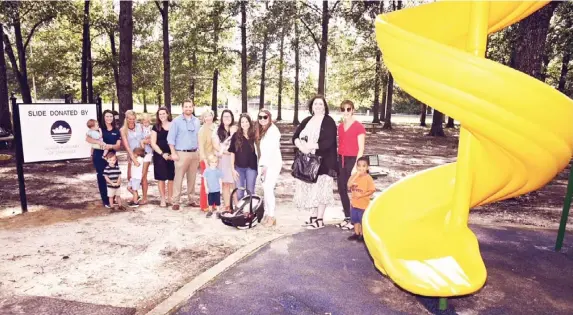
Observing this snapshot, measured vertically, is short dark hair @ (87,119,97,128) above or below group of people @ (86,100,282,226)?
above

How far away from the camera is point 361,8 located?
22.3 m

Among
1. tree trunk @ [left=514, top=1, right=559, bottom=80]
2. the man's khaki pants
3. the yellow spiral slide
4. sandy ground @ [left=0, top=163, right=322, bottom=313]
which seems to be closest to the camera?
the yellow spiral slide

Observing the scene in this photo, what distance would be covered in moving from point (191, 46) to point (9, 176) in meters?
17.2

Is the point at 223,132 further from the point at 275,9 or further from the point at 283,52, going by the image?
the point at 283,52

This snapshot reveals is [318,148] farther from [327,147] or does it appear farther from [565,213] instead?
[565,213]

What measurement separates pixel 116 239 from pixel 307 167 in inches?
118

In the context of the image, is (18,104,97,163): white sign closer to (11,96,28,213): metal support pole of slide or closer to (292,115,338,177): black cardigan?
(11,96,28,213): metal support pole of slide

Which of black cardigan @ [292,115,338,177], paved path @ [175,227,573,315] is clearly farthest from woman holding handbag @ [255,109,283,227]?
paved path @ [175,227,573,315]

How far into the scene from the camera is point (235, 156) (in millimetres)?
6555

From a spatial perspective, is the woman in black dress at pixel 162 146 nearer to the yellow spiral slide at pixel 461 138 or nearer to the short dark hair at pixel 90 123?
the short dark hair at pixel 90 123

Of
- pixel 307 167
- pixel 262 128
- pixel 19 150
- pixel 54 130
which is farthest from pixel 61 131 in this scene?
pixel 307 167

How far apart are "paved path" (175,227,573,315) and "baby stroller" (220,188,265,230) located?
79cm

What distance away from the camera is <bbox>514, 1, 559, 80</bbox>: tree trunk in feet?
27.2

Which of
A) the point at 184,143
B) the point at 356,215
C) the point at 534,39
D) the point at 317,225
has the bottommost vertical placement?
the point at 317,225
